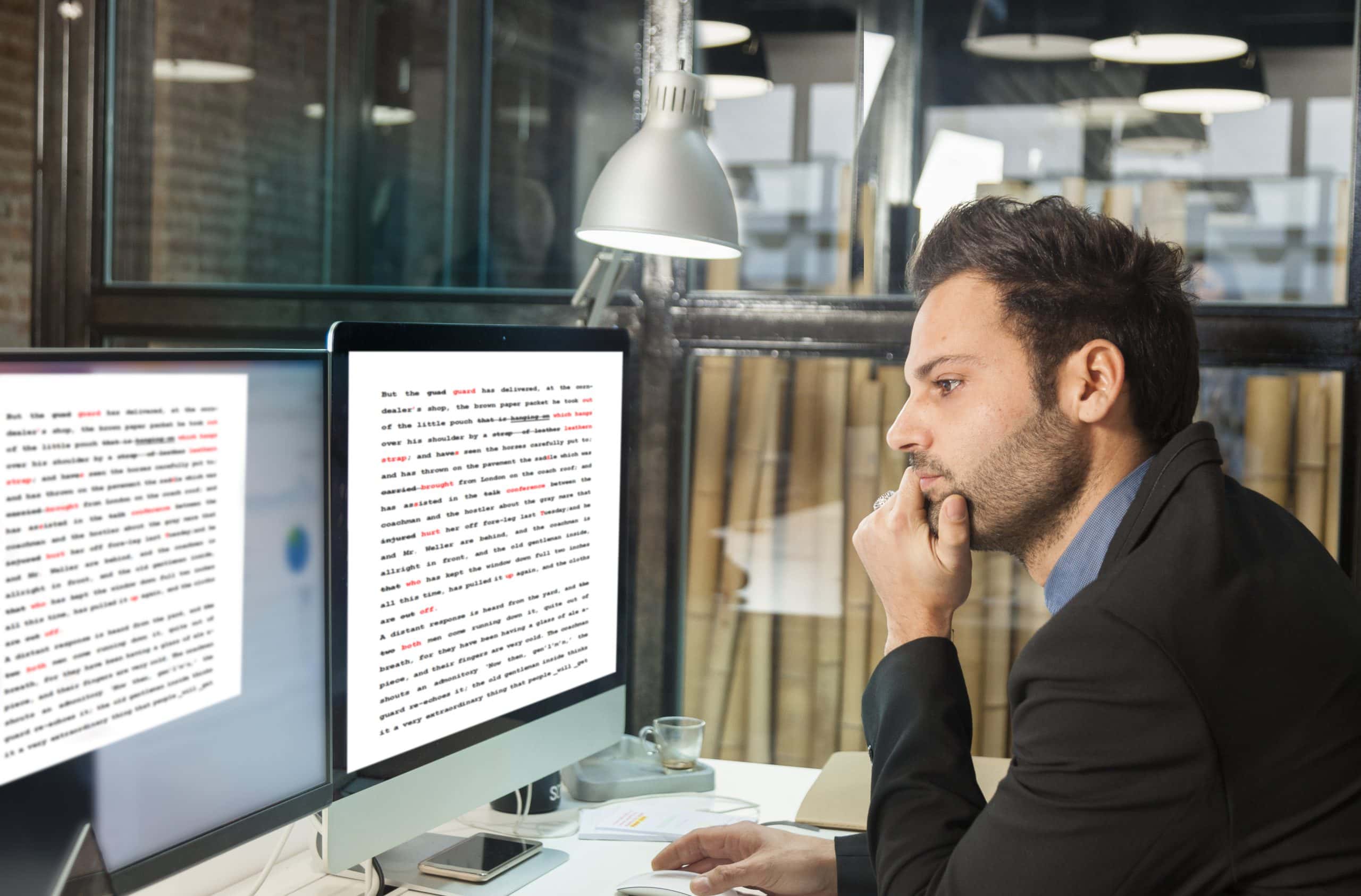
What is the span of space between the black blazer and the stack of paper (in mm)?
505

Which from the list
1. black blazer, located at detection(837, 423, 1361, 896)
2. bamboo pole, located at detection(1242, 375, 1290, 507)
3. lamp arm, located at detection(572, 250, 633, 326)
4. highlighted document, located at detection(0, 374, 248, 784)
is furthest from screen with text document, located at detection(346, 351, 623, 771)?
bamboo pole, located at detection(1242, 375, 1290, 507)

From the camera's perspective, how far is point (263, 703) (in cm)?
→ 106

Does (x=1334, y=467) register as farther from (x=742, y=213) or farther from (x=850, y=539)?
(x=742, y=213)

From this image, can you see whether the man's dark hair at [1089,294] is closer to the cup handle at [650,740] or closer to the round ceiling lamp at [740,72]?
the cup handle at [650,740]

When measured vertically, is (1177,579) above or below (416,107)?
below

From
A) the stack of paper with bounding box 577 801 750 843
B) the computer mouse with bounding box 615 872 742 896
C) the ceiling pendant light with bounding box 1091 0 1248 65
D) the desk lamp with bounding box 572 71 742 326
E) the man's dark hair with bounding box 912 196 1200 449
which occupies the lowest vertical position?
the stack of paper with bounding box 577 801 750 843

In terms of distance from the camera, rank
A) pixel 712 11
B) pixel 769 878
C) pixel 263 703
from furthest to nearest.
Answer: pixel 712 11 → pixel 769 878 → pixel 263 703

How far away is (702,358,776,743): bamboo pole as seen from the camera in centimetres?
267

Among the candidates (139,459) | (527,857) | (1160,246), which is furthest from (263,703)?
(1160,246)

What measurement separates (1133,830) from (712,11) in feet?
7.11

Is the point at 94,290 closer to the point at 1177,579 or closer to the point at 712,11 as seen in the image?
the point at 712,11

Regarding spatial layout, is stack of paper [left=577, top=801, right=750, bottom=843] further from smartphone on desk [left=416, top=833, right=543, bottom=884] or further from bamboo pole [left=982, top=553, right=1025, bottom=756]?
bamboo pole [left=982, top=553, right=1025, bottom=756]

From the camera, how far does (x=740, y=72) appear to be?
8.74ft

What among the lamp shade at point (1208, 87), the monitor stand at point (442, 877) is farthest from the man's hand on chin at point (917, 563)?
the lamp shade at point (1208, 87)
